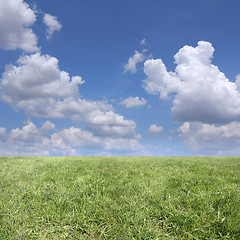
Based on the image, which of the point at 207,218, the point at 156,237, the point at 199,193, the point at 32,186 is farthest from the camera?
the point at 32,186

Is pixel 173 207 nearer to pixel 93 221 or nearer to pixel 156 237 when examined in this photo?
pixel 156 237

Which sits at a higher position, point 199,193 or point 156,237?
point 199,193

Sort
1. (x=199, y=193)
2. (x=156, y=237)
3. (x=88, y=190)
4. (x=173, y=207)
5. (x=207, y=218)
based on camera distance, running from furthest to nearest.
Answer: (x=88, y=190)
(x=199, y=193)
(x=173, y=207)
(x=207, y=218)
(x=156, y=237)

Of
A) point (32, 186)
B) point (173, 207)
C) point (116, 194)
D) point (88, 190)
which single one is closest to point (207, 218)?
point (173, 207)

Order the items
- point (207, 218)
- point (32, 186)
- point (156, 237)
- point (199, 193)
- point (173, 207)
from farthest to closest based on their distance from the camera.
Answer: point (32, 186) < point (199, 193) < point (173, 207) < point (207, 218) < point (156, 237)

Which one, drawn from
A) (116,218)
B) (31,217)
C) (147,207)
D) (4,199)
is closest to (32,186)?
(4,199)

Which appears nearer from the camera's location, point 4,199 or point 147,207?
point 147,207

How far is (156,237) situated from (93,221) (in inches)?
77.8

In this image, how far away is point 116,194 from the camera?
A: 745cm

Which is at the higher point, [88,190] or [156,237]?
[88,190]

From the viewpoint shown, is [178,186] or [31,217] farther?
[178,186]

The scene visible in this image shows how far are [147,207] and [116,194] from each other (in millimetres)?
1658

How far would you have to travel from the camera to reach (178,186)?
8016mm

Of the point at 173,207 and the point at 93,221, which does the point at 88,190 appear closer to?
the point at 93,221
